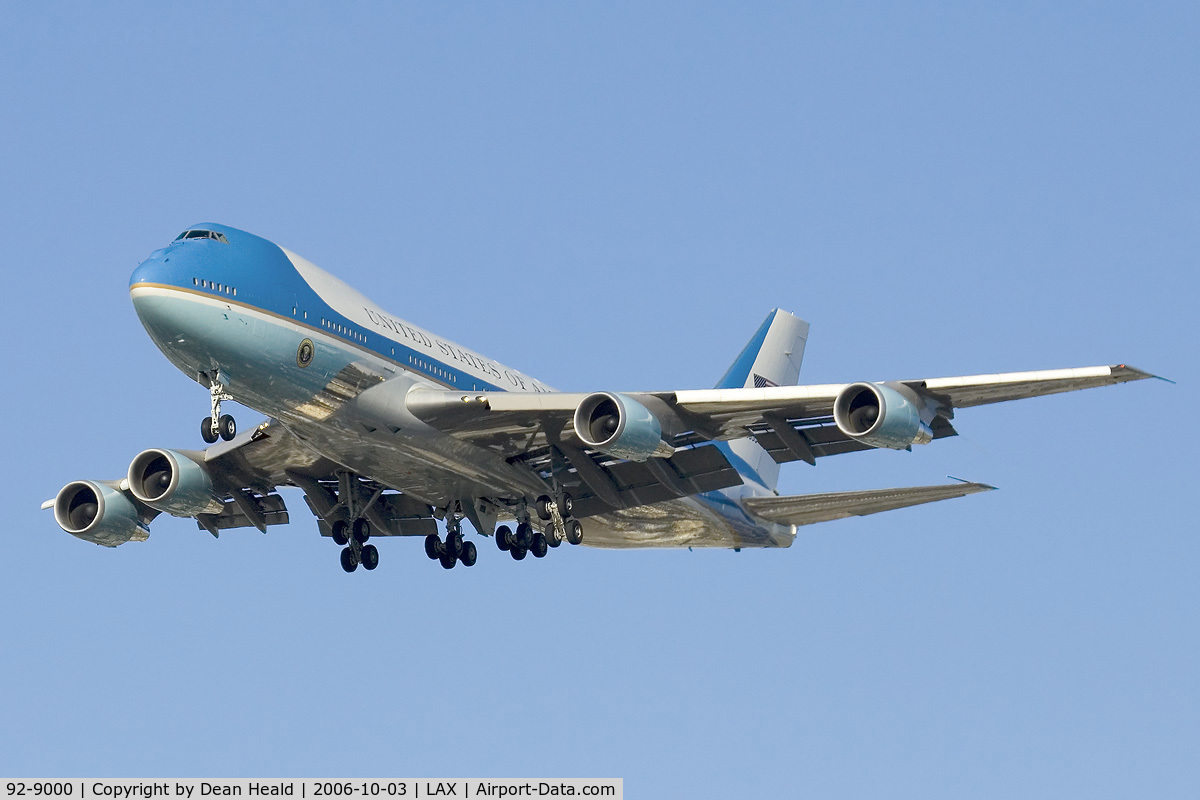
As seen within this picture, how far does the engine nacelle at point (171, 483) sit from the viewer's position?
42.1 metres

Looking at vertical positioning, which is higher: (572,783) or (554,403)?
(554,403)

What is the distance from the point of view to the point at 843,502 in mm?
42969

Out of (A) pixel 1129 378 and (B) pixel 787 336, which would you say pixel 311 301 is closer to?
(A) pixel 1129 378

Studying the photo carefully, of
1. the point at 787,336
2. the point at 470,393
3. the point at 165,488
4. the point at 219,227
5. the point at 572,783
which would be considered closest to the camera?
the point at 572,783

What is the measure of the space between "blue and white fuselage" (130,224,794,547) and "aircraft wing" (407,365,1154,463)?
2.50 ft

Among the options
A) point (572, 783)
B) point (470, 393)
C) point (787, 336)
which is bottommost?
point (572, 783)

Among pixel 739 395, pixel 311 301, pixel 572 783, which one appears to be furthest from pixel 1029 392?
pixel 311 301

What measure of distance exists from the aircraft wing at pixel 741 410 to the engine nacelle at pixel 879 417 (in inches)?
13.6

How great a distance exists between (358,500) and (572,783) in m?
14.3

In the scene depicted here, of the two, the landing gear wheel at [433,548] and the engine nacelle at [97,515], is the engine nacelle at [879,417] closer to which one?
the landing gear wheel at [433,548]

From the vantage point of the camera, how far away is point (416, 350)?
38.7m

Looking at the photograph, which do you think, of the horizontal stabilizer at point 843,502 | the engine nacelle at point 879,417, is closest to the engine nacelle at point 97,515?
the horizontal stabilizer at point 843,502

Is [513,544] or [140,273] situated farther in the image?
[513,544]

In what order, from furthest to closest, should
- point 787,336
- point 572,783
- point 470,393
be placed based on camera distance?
point 787,336, point 470,393, point 572,783
